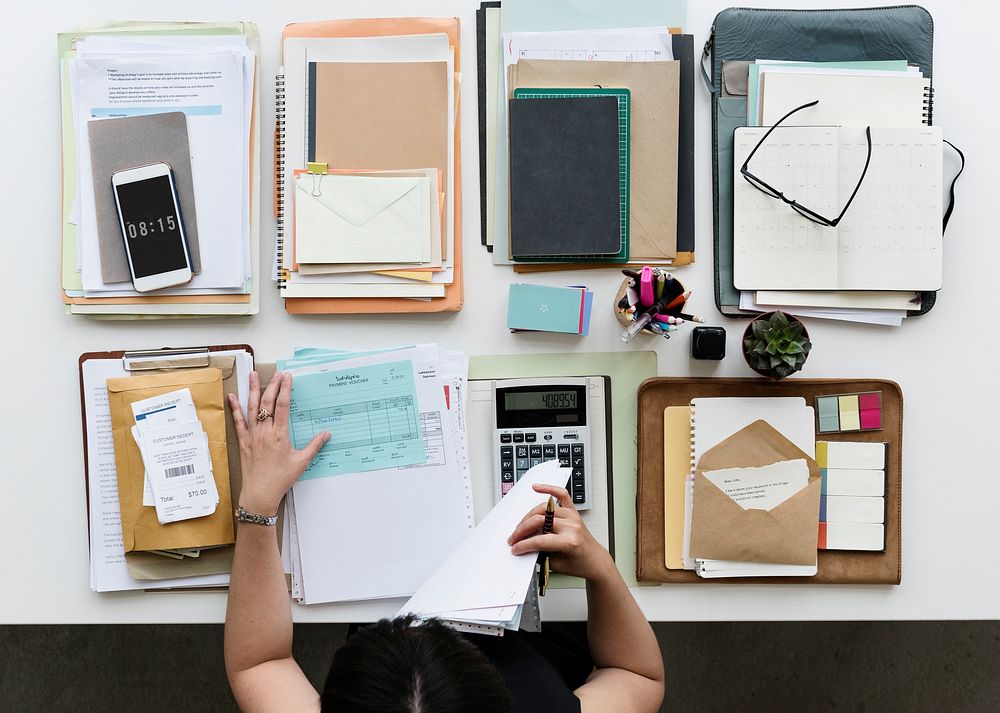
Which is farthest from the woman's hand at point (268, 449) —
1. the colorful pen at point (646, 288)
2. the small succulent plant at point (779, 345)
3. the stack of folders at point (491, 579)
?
the small succulent plant at point (779, 345)

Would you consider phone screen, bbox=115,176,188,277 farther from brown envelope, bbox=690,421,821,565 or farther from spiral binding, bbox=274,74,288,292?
brown envelope, bbox=690,421,821,565

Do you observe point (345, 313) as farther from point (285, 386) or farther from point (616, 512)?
point (616, 512)

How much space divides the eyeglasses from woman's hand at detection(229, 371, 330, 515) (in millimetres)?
723

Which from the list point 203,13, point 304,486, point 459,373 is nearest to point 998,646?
point 459,373

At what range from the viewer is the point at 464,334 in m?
1.06

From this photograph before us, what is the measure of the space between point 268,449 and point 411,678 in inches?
17.8

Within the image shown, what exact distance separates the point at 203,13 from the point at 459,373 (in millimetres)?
674

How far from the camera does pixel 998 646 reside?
1.56 m

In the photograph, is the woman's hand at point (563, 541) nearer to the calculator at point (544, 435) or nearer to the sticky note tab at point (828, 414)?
the calculator at point (544, 435)

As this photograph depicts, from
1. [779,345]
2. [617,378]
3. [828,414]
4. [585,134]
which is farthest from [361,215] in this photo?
[828,414]

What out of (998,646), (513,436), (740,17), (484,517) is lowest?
(998,646)

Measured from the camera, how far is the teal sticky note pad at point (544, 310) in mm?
1024

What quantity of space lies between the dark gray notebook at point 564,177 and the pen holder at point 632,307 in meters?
0.07

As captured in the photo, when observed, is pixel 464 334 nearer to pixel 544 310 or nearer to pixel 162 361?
pixel 544 310
